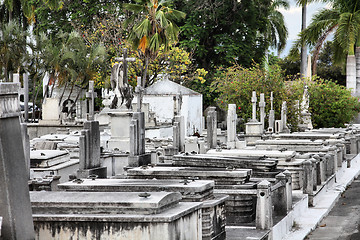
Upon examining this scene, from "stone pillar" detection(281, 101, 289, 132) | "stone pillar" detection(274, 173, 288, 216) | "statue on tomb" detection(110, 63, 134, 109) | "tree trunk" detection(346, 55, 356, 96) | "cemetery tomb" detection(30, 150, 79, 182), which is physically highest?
"tree trunk" detection(346, 55, 356, 96)

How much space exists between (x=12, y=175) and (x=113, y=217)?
124 centimetres

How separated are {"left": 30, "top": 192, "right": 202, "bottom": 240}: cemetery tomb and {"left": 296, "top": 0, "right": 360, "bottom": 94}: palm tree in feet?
111

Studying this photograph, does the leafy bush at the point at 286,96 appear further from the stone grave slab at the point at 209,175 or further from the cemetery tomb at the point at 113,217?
the cemetery tomb at the point at 113,217

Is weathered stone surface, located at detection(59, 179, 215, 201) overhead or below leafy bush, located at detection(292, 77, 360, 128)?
below

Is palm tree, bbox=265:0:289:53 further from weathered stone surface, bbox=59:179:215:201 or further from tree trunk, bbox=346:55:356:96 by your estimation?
weathered stone surface, bbox=59:179:215:201

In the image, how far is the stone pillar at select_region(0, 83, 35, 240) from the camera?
521 centimetres

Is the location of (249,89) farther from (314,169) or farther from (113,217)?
(113,217)

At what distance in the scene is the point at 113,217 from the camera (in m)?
6.14

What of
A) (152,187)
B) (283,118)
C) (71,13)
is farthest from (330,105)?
(152,187)

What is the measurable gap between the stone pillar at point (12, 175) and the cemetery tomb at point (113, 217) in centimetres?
81

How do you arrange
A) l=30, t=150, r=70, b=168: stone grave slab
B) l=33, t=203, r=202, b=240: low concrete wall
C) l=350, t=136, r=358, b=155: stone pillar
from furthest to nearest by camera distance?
l=350, t=136, r=358, b=155: stone pillar → l=30, t=150, r=70, b=168: stone grave slab → l=33, t=203, r=202, b=240: low concrete wall

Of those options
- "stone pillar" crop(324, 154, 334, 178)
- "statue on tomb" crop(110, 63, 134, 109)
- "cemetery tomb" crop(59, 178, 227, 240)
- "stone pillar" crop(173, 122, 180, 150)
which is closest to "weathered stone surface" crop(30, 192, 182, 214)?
"cemetery tomb" crop(59, 178, 227, 240)

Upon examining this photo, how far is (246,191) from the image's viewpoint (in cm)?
963

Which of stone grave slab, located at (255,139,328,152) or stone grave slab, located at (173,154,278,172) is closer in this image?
stone grave slab, located at (173,154,278,172)
